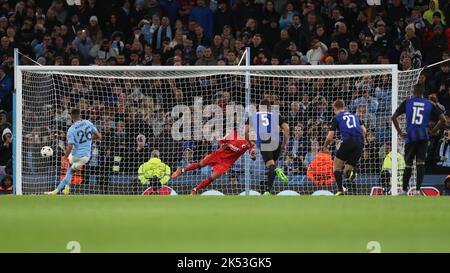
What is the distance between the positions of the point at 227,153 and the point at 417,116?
334 centimetres

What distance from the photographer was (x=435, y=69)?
66.3 feet

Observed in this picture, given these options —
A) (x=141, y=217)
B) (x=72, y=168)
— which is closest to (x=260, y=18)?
(x=72, y=168)

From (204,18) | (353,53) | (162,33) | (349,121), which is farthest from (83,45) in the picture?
(349,121)

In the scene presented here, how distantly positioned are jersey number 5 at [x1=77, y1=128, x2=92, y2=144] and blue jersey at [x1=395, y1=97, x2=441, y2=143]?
17.9 ft

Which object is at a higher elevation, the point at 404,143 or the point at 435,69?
the point at 435,69

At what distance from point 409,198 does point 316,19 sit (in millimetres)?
10310

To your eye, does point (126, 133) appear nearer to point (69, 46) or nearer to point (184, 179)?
point (184, 179)

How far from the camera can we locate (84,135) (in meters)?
16.9

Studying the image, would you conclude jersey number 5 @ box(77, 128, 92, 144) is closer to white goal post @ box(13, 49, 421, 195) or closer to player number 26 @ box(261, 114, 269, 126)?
white goal post @ box(13, 49, 421, 195)

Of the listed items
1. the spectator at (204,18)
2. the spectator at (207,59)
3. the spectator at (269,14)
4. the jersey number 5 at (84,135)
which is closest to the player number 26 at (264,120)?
the jersey number 5 at (84,135)

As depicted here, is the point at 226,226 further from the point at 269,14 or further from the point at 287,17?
the point at 287,17

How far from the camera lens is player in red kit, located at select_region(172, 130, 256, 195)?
16.3 metres

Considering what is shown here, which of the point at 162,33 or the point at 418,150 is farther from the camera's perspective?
the point at 162,33

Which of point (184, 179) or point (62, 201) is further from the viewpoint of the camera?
point (184, 179)
